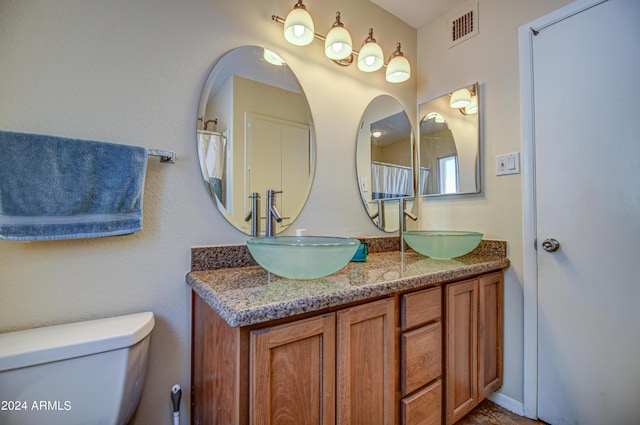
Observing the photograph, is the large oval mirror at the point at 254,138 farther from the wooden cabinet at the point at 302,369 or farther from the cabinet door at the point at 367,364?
the cabinet door at the point at 367,364

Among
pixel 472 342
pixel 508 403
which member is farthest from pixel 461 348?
pixel 508 403

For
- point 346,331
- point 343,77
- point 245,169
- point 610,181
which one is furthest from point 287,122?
point 610,181

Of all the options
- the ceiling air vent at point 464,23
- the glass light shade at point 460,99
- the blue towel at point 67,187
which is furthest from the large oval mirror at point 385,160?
the blue towel at point 67,187

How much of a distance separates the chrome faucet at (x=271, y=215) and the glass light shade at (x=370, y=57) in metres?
0.92

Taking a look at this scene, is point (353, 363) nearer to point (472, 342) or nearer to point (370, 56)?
point (472, 342)

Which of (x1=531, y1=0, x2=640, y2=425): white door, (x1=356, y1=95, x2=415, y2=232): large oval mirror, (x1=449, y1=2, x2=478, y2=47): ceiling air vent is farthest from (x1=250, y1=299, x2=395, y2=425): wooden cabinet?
(x1=449, y1=2, x2=478, y2=47): ceiling air vent

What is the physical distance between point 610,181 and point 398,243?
0.98 metres

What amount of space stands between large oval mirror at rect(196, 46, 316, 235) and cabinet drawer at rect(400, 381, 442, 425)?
835 mm

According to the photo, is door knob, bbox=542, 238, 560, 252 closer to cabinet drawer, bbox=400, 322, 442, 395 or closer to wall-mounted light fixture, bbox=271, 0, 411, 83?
cabinet drawer, bbox=400, 322, 442, 395

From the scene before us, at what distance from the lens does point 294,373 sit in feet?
2.36

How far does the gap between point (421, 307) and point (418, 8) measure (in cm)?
175

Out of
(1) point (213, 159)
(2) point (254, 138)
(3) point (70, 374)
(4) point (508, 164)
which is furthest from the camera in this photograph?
(4) point (508, 164)

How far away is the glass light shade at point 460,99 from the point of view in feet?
5.31

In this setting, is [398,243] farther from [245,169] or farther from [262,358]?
[262,358]
